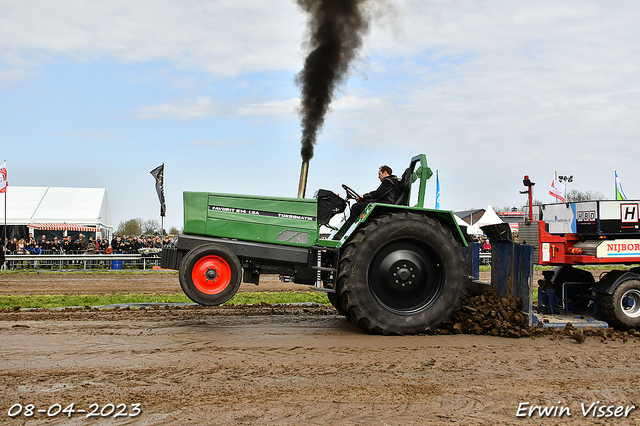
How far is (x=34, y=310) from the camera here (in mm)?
9312

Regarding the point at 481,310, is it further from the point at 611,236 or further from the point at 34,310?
the point at 34,310

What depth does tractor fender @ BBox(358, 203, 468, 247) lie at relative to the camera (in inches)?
273

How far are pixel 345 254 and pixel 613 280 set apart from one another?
12.0 feet

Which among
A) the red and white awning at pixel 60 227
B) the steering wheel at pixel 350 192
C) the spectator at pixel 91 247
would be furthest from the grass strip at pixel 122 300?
the red and white awning at pixel 60 227

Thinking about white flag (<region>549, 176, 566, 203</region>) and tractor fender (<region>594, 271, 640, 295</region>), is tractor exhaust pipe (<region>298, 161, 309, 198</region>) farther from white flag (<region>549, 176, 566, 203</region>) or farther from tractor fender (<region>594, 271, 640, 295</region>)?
white flag (<region>549, 176, 566, 203</region>)

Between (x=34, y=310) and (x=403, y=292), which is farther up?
(x=403, y=292)

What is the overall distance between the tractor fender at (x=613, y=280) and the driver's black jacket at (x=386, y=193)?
297 cm

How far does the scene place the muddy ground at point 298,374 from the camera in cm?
419

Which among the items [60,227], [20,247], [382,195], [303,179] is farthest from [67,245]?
[382,195]

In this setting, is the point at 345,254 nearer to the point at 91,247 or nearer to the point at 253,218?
the point at 253,218

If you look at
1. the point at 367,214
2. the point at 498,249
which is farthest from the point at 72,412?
the point at 498,249

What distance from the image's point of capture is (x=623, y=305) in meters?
7.49

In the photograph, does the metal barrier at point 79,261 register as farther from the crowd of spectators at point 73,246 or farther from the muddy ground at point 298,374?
the muddy ground at point 298,374

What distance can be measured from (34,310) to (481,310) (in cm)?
696
